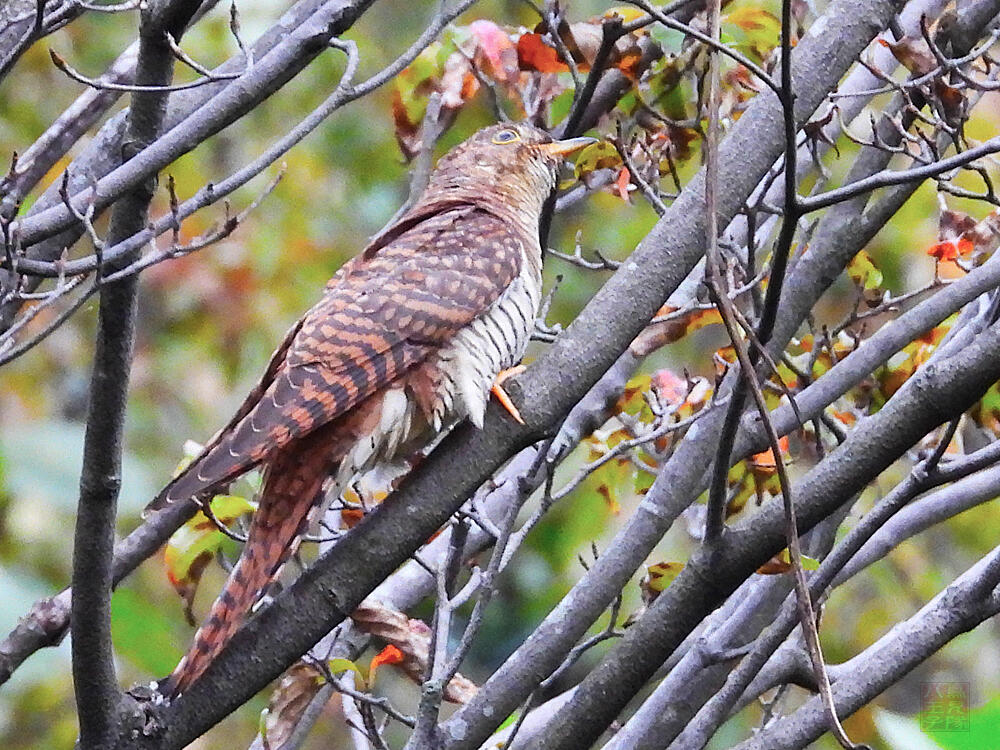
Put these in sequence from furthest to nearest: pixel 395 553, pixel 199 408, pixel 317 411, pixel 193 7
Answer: pixel 199 408 < pixel 317 411 < pixel 395 553 < pixel 193 7

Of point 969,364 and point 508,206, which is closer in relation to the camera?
point 969,364

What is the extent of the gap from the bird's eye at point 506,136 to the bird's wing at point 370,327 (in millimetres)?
351

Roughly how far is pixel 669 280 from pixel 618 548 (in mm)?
570

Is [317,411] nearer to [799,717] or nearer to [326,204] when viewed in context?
[799,717]

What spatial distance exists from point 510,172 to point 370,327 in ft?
3.27

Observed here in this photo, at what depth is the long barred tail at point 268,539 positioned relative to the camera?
7.13ft

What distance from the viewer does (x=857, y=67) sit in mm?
3461

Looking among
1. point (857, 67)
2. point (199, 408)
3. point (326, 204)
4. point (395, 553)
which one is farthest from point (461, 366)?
point (326, 204)

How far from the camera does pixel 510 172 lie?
363 centimetres

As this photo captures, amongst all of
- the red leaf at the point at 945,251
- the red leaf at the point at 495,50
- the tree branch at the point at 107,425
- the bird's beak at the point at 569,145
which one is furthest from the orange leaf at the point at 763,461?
the tree branch at the point at 107,425

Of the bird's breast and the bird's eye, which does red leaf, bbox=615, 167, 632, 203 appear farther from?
the bird's eye

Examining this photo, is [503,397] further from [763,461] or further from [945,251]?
[945,251]

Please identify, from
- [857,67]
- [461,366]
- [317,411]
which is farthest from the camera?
[857,67]

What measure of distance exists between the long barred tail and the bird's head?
1.12 metres
